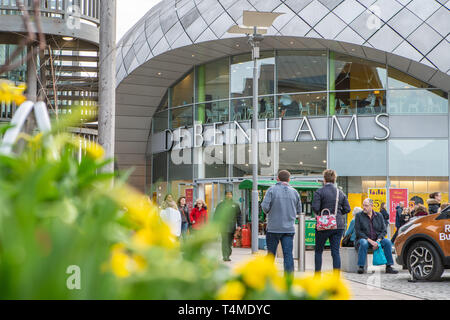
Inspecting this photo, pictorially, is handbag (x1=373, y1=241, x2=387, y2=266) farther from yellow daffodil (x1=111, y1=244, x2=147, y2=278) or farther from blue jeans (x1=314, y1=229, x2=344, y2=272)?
yellow daffodil (x1=111, y1=244, x2=147, y2=278)

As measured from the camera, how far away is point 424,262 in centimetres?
1195

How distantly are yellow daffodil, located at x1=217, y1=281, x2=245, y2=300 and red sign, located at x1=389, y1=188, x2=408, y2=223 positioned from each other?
25272 mm

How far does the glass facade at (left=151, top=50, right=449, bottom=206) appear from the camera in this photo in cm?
2652

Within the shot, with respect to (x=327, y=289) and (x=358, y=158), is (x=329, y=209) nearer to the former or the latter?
(x=327, y=289)

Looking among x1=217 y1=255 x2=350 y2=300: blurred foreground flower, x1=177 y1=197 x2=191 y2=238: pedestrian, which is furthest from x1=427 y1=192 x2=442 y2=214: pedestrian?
x1=217 y1=255 x2=350 y2=300: blurred foreground flower

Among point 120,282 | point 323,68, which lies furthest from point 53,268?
point 323,68

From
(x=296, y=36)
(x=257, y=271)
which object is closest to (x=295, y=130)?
(x=296, y=36)

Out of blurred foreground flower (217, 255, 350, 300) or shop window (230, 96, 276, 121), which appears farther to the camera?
shop window (230, 96, 276, 121)

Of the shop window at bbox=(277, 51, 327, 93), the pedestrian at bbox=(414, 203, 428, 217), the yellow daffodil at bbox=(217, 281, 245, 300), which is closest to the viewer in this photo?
the yellow daffodil at bbox=(217, 281, 245, 300)

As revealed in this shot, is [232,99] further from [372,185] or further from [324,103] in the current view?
[372,185]

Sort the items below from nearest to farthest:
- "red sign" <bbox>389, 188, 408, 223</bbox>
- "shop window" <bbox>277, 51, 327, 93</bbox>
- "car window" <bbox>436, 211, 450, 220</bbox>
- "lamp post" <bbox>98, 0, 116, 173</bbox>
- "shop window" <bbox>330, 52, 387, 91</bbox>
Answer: "lamp post" <bbox>98, 0, 116, 173</bbox> → "car window" <bbox>436, 211, 450, 220</bbox> → "red sign" <bbox>389, 188, 408, 223</bbox> → "shop window" <bbox>330, 52, 387, 91</bbox> → "shop window" <bbox>277, 51, 327, 93</bbox>

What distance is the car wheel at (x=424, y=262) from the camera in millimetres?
11656
